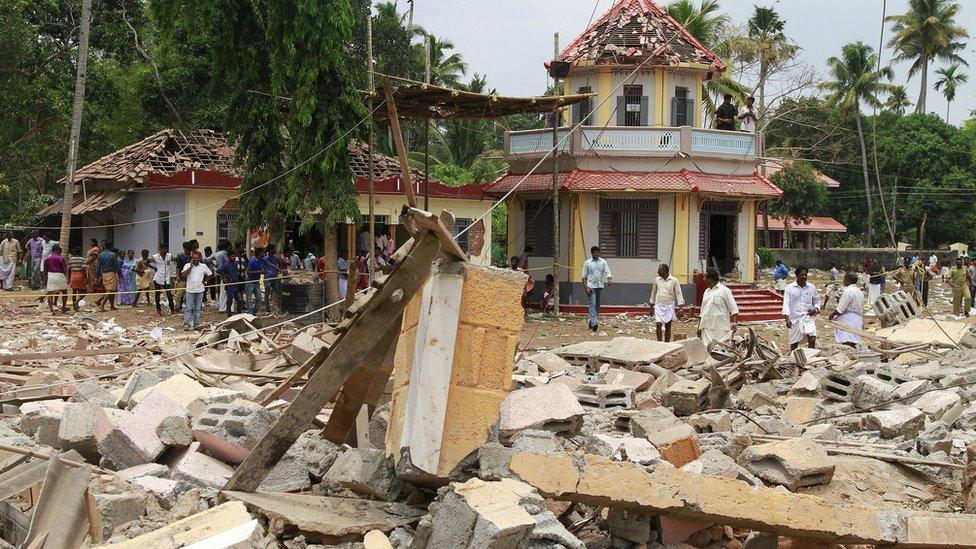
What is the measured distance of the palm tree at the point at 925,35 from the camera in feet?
183

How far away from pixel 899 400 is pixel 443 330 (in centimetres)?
570

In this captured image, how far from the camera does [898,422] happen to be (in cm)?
A: 814

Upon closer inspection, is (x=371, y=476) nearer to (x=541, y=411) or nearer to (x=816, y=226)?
(x=541, y=411)

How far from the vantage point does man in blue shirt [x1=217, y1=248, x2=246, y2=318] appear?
63.3 ft

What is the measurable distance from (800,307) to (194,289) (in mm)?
10086

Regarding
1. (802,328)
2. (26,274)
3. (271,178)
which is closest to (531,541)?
(802,328)

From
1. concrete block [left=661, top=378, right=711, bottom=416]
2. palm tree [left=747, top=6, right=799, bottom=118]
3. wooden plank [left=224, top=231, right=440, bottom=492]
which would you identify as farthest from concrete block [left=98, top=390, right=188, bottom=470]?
palm tree [left=747, top=6, right=799, bottom=118]

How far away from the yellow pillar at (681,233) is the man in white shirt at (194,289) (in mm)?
11100

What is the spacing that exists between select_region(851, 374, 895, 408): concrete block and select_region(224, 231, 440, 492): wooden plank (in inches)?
215

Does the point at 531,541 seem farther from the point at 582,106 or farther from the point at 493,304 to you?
the point at 582,106

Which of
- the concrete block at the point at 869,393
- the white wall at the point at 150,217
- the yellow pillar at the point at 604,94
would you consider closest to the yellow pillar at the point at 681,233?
the yellow pillar at the point at 604,94

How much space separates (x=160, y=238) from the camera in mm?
24859

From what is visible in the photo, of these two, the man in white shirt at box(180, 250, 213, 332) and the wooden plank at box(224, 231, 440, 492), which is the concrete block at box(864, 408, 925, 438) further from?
the man in white shirt at box(180, 250, 213, 332)

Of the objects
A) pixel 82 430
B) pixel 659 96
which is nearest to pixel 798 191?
pixel 659 96
